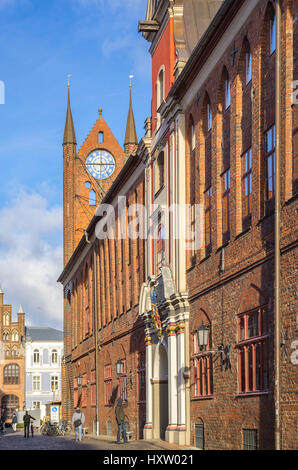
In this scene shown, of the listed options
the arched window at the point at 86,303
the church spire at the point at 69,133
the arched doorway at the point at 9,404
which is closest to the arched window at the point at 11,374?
the arched doorway at the point at 9,404

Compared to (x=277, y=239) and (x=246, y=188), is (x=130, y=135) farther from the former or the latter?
(x=277, y=239)

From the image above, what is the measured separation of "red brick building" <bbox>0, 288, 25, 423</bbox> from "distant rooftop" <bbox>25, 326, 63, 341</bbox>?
9.83 ft

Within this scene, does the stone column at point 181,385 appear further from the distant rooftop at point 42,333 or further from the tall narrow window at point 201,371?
the distant rooftop at point 42,333

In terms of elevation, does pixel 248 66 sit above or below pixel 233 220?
above

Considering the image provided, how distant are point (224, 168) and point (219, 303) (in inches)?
146

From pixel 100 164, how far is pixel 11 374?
1475 inches

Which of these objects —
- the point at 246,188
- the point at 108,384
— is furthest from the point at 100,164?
the point at 246,188

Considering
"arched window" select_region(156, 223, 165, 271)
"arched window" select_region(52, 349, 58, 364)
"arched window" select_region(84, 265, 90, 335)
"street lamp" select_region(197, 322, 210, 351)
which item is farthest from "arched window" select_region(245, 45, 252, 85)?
"arched window" select_region(52, 349, 58, 364)

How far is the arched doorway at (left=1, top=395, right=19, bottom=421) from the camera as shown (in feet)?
342

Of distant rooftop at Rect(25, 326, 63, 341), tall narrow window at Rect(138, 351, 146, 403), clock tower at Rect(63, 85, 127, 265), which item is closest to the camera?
tall narrow window at Rect(138, 351, 146, 403)

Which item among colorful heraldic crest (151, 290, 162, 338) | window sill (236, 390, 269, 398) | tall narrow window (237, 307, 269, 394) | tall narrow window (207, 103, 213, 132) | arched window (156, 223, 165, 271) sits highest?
tall narrow window (207, 103, 213, 132)

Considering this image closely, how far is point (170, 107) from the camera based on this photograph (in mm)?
29281

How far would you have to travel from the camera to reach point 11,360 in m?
107

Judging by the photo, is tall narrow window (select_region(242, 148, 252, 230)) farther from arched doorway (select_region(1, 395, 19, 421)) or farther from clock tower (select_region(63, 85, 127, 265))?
arched doorway (select_region(1, 395, 19, 421))
